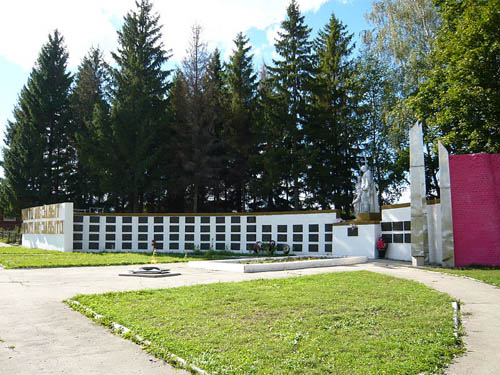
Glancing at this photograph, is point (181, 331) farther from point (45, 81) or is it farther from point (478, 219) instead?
point (45, 81)

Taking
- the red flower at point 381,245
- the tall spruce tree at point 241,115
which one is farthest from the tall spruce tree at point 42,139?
the red flower at point 381,245

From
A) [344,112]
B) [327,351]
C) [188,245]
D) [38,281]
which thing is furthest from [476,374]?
[344,112]

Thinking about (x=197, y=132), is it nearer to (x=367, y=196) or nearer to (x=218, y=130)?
(x=218, y=130)

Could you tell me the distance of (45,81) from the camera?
37750 mm

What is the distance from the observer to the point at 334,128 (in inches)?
1260

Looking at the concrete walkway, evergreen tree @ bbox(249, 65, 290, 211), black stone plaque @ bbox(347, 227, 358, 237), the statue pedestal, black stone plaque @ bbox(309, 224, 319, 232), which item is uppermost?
evergreen tree @ bbox(249, 65, 290, 211)

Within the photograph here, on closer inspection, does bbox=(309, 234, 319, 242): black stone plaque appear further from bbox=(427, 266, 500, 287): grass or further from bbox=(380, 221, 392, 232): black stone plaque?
bbox=(427, 266, 500, 287): grass

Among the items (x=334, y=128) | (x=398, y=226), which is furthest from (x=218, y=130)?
(x=398, y=226)

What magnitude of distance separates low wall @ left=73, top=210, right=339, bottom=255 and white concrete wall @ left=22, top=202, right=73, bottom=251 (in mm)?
462

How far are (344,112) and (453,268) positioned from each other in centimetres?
1916

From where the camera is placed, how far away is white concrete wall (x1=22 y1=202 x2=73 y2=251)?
24.4 meters

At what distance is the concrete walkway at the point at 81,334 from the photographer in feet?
15.1

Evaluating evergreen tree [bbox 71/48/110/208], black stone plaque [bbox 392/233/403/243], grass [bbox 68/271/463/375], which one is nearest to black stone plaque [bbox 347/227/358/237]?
black stone plaque [bbox 392/233/403/243]

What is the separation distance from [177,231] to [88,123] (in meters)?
14.3
